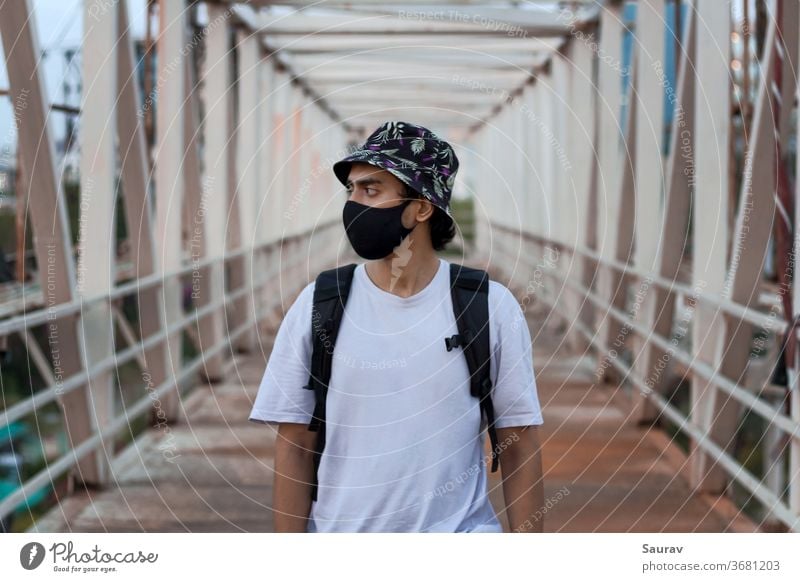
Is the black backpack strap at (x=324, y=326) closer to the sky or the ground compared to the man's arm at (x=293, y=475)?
closer to the sky

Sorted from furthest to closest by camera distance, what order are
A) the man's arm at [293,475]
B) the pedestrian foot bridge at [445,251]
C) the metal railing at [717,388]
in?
the pedestrian foot bridge at [445,251] → the metal railing at [717,388] → the man's arm at [293,475]

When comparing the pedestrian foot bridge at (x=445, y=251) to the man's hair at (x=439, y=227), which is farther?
the pedestrian foot bridge at (x=445, y=251)

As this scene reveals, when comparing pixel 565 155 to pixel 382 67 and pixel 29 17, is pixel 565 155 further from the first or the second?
pixel 29 17

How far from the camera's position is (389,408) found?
1.98 meters

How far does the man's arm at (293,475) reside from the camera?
208 cm

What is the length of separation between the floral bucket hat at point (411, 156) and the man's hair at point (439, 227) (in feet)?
0.20

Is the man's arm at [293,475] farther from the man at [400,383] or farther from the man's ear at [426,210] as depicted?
the man's ear at [426,210]

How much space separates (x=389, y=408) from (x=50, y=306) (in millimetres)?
2554

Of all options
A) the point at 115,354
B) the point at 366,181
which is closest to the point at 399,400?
the point at 366,181

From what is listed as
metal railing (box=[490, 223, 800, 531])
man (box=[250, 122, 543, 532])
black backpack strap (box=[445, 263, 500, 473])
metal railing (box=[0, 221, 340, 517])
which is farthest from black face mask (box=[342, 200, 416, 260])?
metal railing (box=[490, 223, 800, 531])

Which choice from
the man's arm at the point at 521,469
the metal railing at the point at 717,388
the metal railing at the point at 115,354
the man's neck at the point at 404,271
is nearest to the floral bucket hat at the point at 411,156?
the man's neck at the point at 404,271

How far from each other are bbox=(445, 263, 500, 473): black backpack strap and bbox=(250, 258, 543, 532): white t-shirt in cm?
1

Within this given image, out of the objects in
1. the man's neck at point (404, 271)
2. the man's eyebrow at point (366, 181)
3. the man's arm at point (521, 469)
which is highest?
the man's eyebrow at point (366, 181)

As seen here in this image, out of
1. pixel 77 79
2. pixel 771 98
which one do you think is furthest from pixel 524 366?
pixel 77 79
